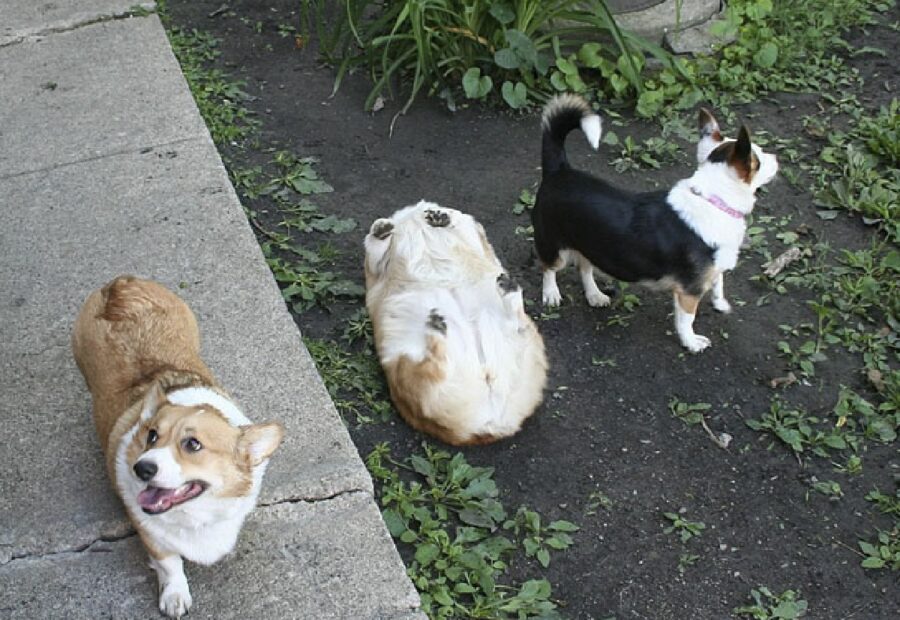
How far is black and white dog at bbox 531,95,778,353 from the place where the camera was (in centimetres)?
416

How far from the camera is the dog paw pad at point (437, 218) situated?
4363 millimetres

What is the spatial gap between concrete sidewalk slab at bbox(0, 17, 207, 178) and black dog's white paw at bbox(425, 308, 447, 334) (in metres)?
1.86

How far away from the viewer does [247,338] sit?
153 inches

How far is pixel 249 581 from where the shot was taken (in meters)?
3.03

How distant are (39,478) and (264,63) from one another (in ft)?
12.0

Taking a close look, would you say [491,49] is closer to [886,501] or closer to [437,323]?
[437,323]

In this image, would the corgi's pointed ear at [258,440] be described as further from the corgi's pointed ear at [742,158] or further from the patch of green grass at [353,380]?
the corgi's pointed ear at [742,158]

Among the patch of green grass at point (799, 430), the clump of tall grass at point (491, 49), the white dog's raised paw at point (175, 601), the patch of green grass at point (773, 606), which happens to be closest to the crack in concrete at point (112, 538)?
the white dog's raised paw at point (175, 601)

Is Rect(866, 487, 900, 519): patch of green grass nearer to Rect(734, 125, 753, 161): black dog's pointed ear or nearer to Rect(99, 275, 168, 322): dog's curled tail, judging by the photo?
Rect(734, 125, 753, 161): black dog's pointed ear

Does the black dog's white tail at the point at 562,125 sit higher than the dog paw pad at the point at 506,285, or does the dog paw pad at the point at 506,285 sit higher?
the black dog's white tail at the point at 562,125

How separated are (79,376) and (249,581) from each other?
1172 mm

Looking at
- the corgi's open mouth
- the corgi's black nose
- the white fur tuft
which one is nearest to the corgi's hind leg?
the white fur tuft

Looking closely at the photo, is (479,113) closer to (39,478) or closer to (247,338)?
(247,338)

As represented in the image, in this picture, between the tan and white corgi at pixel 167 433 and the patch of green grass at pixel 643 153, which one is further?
the patch of green grass at pixel 643 153
